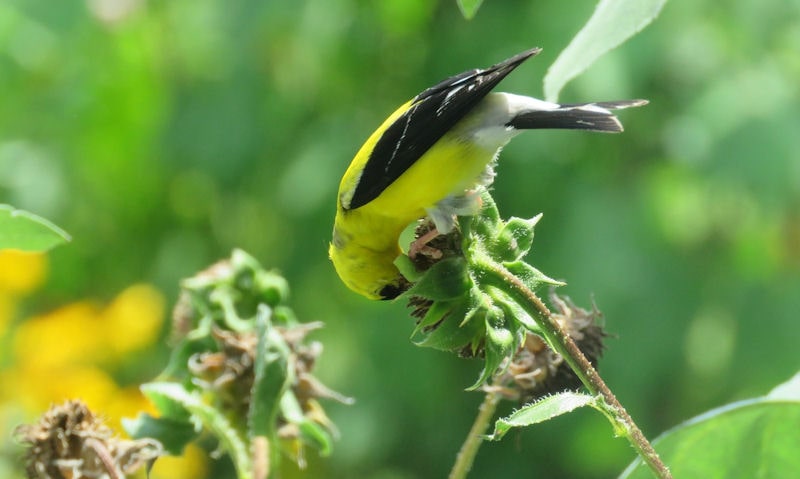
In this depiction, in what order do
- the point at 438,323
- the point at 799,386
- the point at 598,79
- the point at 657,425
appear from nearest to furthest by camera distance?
the point at 438,323 < the point at 799,386 < the point at 598,79 < the point at 657,425

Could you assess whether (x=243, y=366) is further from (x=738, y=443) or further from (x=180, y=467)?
(x=180, y=467)

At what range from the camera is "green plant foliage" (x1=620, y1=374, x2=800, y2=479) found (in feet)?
3.20

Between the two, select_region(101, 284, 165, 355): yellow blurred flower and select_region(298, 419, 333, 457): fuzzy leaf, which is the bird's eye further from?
select_region(101, 284, 165, 355): yellow blurred flower

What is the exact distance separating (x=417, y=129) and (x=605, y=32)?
16.6 inches

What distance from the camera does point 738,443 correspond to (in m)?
1.00

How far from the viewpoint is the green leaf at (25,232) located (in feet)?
2.91

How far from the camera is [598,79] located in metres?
2.69

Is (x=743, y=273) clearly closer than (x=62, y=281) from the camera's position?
Yes

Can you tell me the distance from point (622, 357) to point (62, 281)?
1.76 m

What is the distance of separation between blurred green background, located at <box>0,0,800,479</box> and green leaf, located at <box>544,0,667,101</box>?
1845 millimetres

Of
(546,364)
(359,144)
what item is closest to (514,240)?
(546,364)

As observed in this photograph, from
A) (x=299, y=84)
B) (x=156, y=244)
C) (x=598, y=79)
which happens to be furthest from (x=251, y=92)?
(x=598, y=79)

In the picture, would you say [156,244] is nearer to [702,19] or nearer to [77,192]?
[77,192]

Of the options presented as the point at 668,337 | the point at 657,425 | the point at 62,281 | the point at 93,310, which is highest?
the point at 62,281
